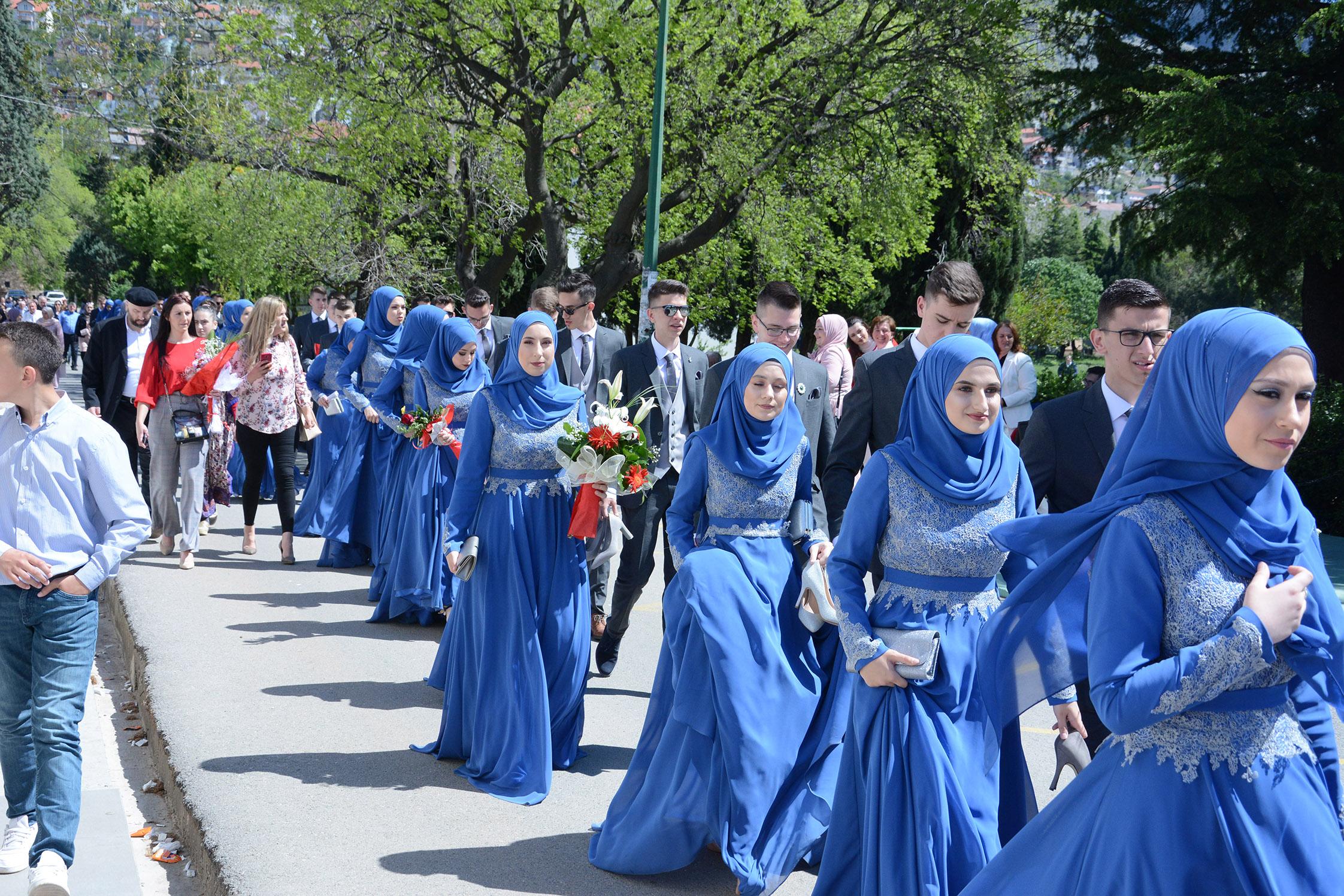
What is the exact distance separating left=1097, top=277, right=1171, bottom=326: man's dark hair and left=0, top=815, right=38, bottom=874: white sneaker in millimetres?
4331

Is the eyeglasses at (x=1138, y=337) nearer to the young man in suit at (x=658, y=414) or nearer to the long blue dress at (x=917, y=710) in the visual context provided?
the long blue dress at (x=917, y=710)

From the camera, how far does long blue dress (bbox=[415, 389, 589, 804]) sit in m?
5.78

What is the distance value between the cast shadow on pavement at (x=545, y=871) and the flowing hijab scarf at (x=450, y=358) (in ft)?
14.6

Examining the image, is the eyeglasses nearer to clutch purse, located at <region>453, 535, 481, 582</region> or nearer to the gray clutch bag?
the gray clutch bag

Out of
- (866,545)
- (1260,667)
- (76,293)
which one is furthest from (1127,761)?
(76,293)

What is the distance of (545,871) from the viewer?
4.86 meters

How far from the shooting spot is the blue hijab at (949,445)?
3.95 m

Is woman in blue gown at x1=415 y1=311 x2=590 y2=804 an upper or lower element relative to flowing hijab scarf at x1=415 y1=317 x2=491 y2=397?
lower

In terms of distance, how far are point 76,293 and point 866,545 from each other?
8259 cm

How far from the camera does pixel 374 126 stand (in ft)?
60.4

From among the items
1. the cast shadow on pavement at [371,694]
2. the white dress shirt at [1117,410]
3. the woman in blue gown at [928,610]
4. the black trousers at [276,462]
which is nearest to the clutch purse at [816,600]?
the woman in blue gown at [928,610]

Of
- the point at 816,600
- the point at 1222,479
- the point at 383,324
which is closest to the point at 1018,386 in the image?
the point at 383,324

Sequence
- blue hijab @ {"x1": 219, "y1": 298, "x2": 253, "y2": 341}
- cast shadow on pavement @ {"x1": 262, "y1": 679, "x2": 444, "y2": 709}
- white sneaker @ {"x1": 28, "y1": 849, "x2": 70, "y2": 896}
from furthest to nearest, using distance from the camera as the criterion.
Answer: blue hijab @ {"x1": 219, "y1": 298, "x2": 253, "y2": 341} < cast shadow on pavement @ {"x1": 262, "y1": 679, "x2": 444, "y2": 709} < white sneaker @ {"x1": 28, "y1": 849, "x2": 70, "y2": 896}

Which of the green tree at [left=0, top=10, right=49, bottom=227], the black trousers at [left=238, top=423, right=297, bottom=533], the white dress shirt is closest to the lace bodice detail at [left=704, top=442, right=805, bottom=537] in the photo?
the white dress shirt
